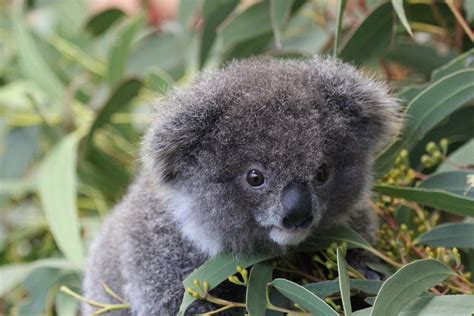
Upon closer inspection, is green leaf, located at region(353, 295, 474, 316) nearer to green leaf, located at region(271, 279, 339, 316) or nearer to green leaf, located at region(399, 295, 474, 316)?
green leaf, located at region(399, 295, 474, 316)

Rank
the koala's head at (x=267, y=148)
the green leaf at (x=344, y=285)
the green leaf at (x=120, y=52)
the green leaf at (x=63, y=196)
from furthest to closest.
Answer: the green leaf at (x=120, y=52)
the green leaf at (x=63, y=196)
the koala's head at (x=267, y=148)
the green leaf at (x=344, y=285)

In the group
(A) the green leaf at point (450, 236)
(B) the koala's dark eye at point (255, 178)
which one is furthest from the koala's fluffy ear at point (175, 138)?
(A) the green leaf at point (450, 236)

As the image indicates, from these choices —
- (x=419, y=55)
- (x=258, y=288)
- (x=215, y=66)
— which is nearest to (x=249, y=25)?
(x=215, y=66)

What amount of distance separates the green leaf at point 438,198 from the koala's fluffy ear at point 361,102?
5.3 inches

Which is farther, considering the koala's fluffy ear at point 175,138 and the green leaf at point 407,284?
the koala's fluffy ear at point 175,138

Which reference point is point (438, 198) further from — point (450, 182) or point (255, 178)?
point (255, 178)

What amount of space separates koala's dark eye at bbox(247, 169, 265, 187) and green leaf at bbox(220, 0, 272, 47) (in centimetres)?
96

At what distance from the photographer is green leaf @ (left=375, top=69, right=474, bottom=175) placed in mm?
2107

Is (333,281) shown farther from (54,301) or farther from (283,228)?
(54,301)

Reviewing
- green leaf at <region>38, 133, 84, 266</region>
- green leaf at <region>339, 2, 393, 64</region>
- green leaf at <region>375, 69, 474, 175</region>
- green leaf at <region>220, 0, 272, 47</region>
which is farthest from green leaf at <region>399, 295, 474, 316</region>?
green leaf at <region>38, 133, 84, 266</region>

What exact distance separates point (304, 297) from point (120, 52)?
6.18 feet

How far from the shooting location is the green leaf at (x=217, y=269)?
6.35 ft

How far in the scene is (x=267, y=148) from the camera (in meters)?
1.81

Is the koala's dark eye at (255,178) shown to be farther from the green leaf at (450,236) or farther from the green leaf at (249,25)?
the green leaf at (249,25)
